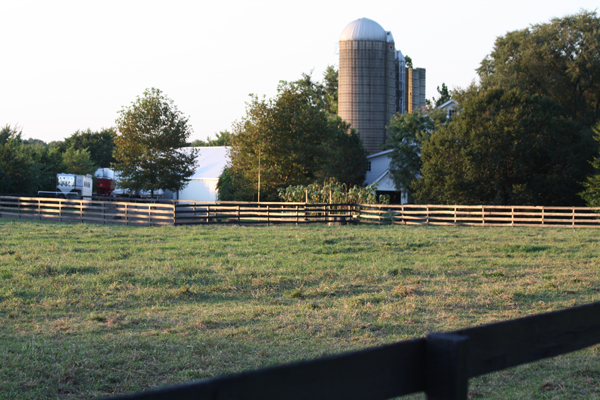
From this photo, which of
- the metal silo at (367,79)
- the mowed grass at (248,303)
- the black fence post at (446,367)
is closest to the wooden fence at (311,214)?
the mowed grass at (248,303)

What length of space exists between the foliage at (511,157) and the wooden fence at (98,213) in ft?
54.4

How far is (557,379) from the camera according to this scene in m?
4.99

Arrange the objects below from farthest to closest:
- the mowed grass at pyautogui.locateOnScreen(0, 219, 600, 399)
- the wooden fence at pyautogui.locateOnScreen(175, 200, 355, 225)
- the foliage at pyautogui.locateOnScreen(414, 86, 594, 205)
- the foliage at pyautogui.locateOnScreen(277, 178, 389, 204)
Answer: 1. the foliage at pyautogui.locateOnScreen(414, 86, 594, 205)
2. the foliage at pyautogui.locateOnScreen(277, 178, 389, 204)
3. the wooden fence at pyautogui.locateOnScreen(175, 200, 355, 225)
4. the mowed grass at pyautogui.locateOnScreen(0, 219, 600, 399)

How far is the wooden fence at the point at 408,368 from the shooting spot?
155 centimetres

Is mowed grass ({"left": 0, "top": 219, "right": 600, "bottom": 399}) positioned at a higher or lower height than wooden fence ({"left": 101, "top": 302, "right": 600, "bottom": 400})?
lower

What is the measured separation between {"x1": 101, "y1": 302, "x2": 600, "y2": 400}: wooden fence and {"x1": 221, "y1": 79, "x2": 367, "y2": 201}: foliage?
110 feet

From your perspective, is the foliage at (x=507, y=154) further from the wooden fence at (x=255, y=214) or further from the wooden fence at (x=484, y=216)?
the wooden fence at (x=255, y=214)

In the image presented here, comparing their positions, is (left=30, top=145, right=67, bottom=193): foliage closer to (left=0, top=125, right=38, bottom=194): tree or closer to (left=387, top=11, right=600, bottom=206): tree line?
(left=0, top=125, right=38, bottom=194): tree

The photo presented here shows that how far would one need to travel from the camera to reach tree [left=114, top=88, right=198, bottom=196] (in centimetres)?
3788

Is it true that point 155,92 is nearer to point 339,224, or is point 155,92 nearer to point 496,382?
point 339,224

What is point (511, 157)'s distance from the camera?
31703mm

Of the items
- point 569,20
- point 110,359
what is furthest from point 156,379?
point 569,20

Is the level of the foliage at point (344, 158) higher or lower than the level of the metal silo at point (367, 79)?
lower

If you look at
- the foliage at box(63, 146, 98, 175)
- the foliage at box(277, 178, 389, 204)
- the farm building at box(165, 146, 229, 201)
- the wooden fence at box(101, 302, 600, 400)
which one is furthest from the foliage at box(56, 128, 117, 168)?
the wooden fence at box(101, 302, 600, 400)
